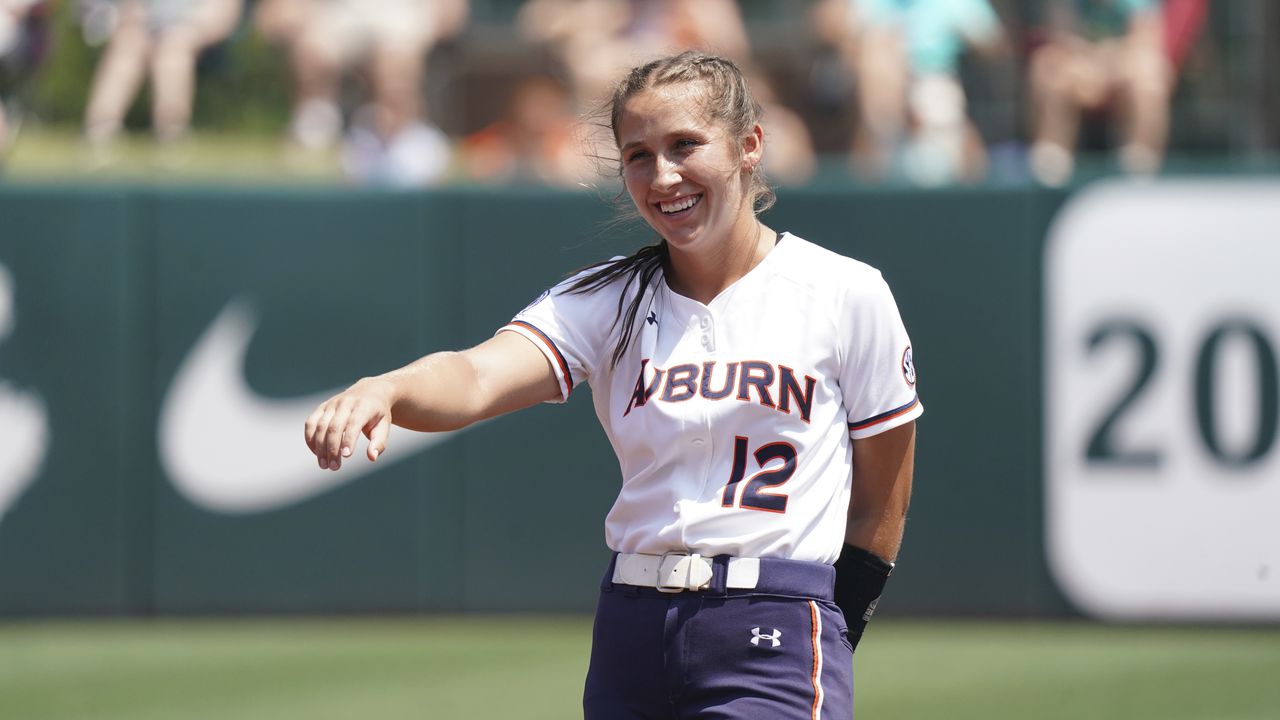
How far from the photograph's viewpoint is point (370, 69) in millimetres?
10156

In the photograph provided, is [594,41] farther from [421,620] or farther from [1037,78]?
[421,620]

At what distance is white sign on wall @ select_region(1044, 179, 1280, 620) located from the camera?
777 centimetres

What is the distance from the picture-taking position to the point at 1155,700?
21.5ft

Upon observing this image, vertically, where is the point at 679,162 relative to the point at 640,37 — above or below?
below

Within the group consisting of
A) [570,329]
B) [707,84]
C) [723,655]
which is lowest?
[723,655]

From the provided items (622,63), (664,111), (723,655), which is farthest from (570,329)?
(622,63)

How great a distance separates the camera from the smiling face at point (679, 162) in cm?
316

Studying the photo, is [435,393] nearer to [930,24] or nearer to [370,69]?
[930,24]

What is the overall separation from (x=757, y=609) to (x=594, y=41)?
7.18 meters

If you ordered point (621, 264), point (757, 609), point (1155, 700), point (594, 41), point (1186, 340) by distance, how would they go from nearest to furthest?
point (757, 609)
point (621, 264)
point (1155, 700)
point (1186, 340)
point (594, 41)

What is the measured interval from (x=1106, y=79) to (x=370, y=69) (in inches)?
174

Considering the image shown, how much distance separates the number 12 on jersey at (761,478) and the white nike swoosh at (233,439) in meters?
5.01

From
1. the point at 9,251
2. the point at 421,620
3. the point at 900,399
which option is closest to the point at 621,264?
the point at 900,399

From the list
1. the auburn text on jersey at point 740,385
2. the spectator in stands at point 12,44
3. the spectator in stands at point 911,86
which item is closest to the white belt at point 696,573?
the auburn text on jersey at point 740,385
